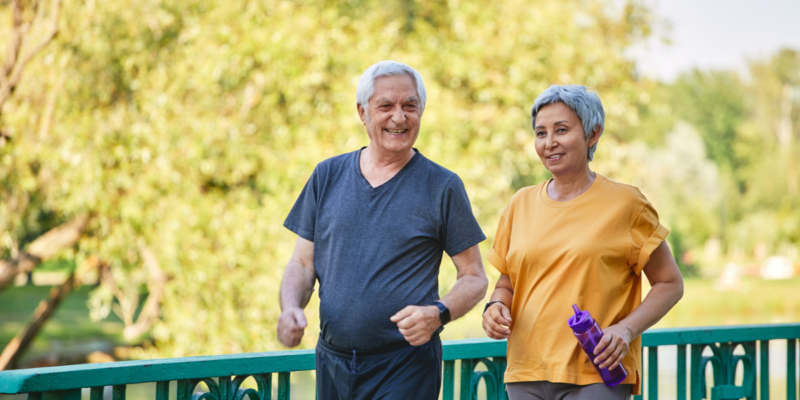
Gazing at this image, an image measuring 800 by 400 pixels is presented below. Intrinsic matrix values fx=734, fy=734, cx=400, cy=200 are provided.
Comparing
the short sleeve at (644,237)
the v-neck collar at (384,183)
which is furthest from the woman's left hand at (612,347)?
the v-neck collar at (384,183)

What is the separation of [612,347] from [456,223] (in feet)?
1.62

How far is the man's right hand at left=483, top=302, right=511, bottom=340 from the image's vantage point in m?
1.88

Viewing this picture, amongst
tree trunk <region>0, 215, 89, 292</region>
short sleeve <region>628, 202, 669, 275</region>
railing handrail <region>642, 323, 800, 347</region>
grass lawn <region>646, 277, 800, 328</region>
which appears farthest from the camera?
grass lawn <region>646, 277, 800, 328</region>

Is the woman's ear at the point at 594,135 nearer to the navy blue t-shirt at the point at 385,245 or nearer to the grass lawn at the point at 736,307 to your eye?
the navy blue t-shirt at the point at 385,245

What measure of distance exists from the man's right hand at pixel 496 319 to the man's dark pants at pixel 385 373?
0.15m

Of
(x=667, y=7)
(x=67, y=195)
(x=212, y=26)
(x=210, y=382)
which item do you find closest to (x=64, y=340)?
(x=67, y=195)

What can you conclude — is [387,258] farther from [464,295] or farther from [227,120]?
[227,120]

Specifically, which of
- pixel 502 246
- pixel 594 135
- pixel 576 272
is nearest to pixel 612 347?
pixel 576 272

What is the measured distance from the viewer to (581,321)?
1681 mm

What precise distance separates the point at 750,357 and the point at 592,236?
1.52 metres

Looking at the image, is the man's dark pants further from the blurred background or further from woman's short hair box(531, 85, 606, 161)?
the blurred background

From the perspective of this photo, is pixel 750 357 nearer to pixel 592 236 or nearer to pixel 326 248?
pixel 592 236

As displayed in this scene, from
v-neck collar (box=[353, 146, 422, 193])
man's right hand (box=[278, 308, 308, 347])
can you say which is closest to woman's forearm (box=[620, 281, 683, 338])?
v-neck collar (box=[353, 146, 422, 193])

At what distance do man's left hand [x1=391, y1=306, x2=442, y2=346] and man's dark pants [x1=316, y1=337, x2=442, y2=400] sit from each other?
0.13 metres
